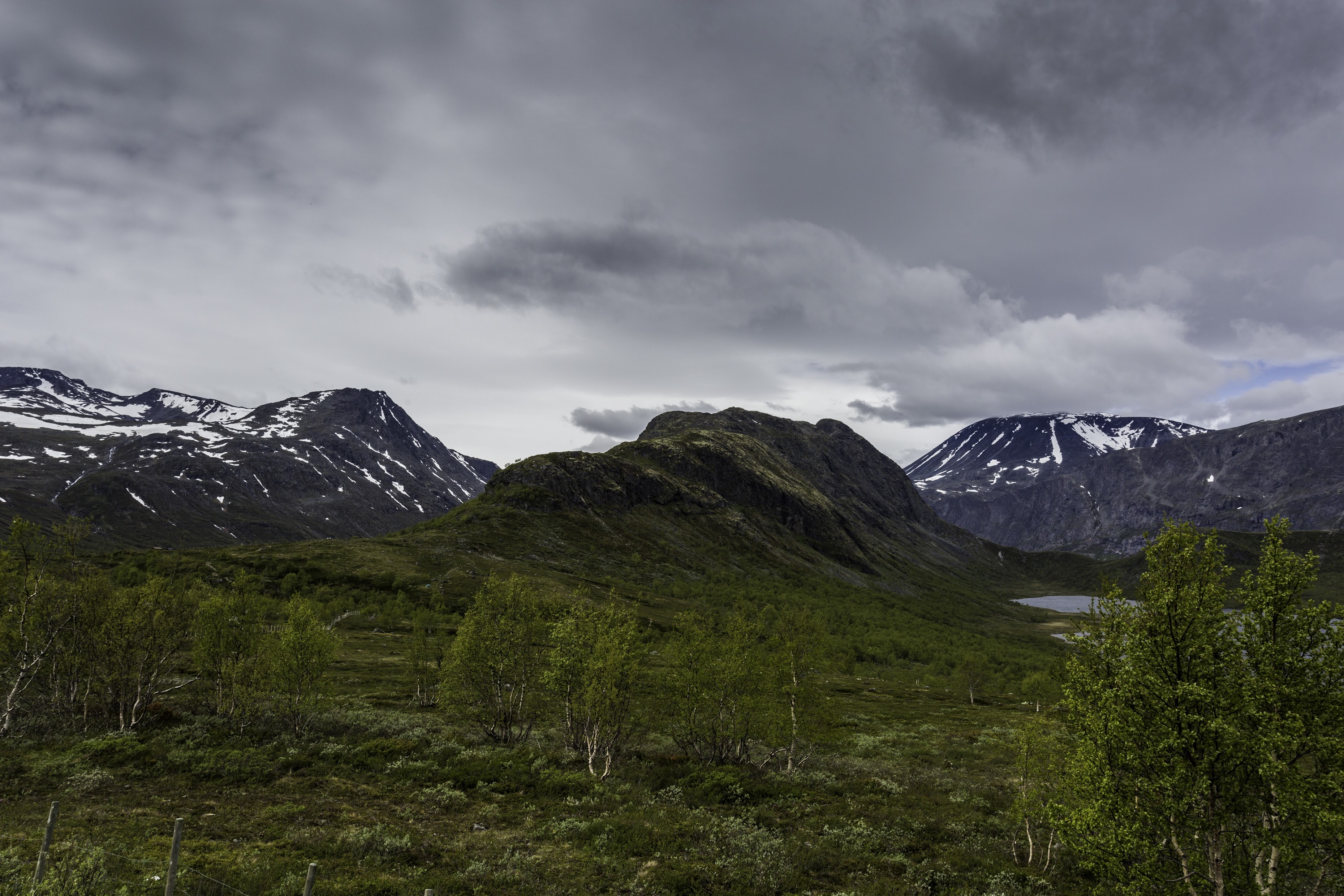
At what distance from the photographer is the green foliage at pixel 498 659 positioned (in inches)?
1873

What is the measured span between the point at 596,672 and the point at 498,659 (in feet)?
39.5

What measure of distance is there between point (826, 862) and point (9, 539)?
54.9 metres

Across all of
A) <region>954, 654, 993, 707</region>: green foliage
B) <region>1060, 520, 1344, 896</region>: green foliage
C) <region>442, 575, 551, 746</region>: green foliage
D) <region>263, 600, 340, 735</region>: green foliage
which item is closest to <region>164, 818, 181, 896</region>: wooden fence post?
<region>1060, 520, 1344, 896</region>: green foliage

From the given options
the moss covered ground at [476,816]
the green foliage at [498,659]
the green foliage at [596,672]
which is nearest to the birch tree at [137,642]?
the moss covered ground at [476,816]

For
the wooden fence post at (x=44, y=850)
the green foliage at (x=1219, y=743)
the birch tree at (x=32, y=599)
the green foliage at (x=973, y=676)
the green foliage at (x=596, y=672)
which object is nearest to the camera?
the wooden fence post at (x=44, y=850)

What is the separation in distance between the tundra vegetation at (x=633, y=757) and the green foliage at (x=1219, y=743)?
10 cm

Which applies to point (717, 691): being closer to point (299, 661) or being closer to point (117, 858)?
point (299, 661)

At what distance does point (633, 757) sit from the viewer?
155ft

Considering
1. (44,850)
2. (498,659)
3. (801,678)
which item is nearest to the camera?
(44,850)

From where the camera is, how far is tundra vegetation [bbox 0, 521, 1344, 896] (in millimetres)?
18125

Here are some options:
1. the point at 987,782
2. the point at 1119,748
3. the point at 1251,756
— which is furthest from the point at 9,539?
the point at 987,782

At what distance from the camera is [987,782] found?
48.1 m

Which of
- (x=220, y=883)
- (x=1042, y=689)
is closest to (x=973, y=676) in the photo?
(x=1042, y=689)

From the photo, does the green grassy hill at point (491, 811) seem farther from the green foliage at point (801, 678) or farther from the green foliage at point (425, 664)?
the green foliage at point (425, 664)
